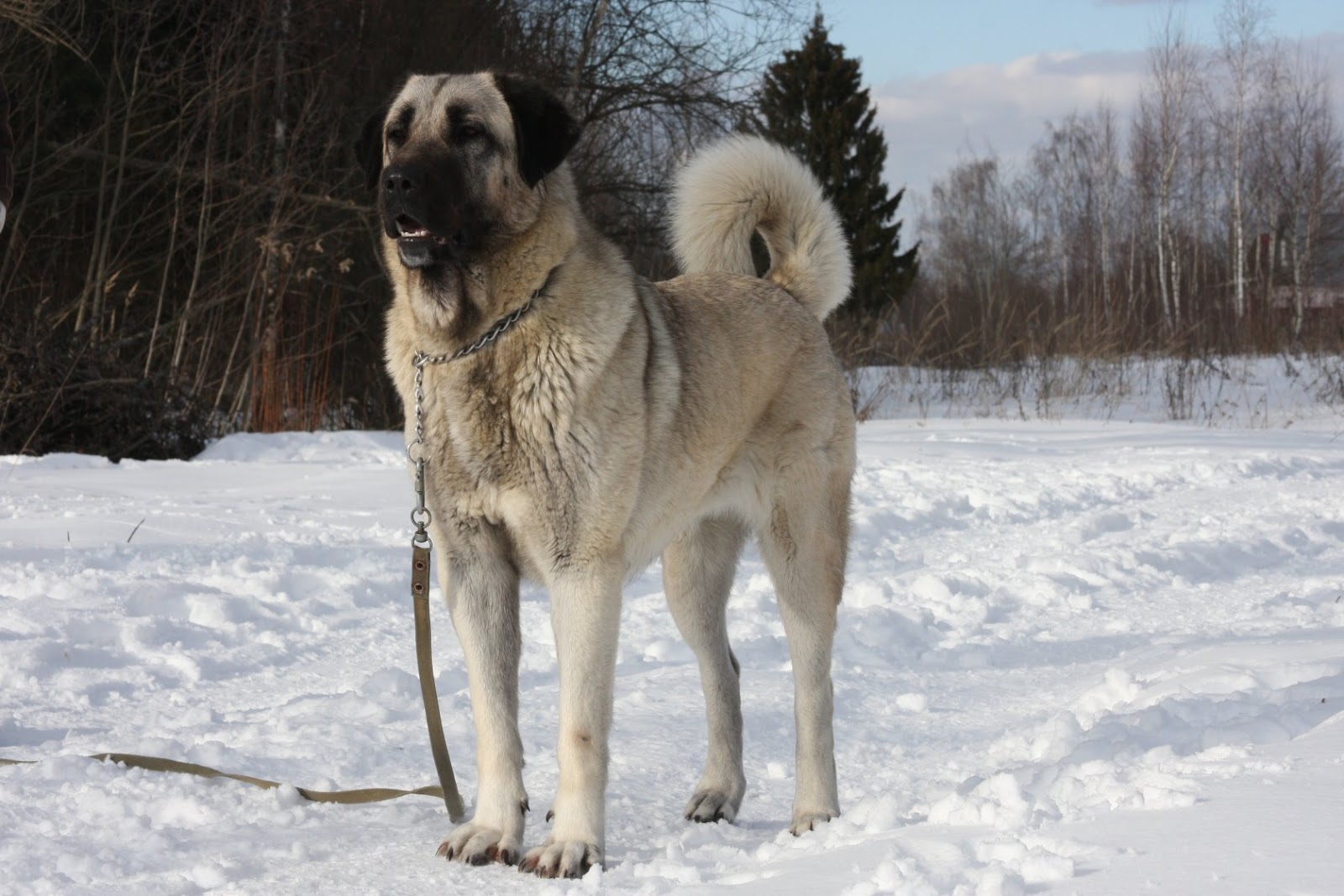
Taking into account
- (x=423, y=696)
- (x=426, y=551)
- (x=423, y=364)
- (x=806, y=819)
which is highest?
(x=423, y=364)

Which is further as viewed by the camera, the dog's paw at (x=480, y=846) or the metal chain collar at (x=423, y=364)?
the metal chain collar at (x=423, y=364)

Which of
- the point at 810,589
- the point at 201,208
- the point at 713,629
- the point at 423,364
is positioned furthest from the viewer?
the point at 201,208

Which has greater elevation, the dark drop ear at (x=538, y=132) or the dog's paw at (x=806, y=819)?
the dark drop ear at (x=538, y=132)

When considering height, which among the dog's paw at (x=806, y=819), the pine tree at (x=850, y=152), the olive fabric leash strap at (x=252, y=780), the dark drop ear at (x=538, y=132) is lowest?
the dog's paw at (x=806, y=819)

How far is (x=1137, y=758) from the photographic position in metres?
2.85

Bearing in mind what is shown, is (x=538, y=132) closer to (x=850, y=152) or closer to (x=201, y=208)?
(x=201, y=208)

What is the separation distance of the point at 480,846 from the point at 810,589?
117cm

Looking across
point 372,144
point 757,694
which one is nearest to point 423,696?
point 372,144

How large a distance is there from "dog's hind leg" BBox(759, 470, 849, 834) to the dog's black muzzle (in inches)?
46.4

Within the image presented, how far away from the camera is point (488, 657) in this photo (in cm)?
283

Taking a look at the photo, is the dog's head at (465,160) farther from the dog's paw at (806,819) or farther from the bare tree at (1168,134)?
the bare tree at (1168,134)

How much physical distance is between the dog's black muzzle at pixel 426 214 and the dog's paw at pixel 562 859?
1312mm

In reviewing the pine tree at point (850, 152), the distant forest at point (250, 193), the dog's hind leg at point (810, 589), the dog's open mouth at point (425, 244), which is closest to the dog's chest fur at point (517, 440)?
the dog's open mouth at point (425, 244)

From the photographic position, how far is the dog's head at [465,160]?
8.93ft
